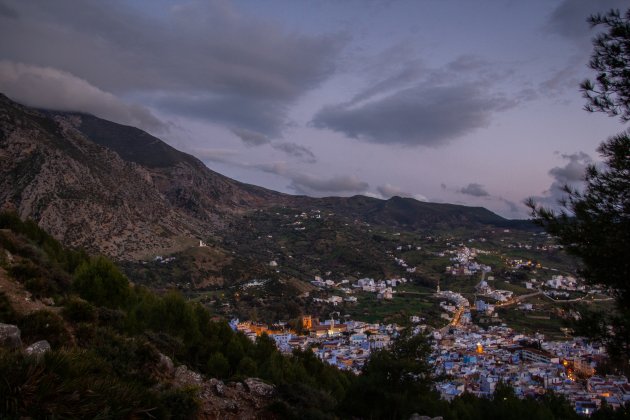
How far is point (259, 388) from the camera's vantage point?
11.9m

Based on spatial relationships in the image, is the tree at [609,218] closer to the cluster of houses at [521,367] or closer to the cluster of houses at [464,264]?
the cluster of houses at [521,367]

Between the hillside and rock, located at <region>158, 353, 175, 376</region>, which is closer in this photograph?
rock, located at <region>158, 353, 175, 376</region>

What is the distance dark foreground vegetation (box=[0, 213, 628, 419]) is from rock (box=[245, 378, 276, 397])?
0.93ft

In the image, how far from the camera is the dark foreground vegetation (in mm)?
4195

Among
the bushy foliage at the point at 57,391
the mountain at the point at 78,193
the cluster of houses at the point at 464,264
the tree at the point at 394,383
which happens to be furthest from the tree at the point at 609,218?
the cluster of houses at the point at 464,264

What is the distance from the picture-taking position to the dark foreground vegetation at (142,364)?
4.20m

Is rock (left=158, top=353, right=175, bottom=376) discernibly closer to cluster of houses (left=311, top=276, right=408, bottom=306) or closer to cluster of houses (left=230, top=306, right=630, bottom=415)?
cluster of houses (left=230, top=306, right=630, bottom=415)

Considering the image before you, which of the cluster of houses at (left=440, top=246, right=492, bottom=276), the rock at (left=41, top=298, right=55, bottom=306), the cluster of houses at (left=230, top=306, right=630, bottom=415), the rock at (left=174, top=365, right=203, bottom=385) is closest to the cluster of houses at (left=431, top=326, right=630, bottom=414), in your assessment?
the cluster of houses at (left=230, top=306, right=630, bottom=415)

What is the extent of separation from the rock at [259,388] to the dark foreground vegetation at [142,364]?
0.93 ft

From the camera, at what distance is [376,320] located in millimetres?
82188

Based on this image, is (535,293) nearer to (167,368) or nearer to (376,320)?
(376,320)

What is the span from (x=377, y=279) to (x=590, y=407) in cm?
8732

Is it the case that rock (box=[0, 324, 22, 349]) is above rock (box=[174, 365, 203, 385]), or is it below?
above

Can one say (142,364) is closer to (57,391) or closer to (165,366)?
(165,366)
